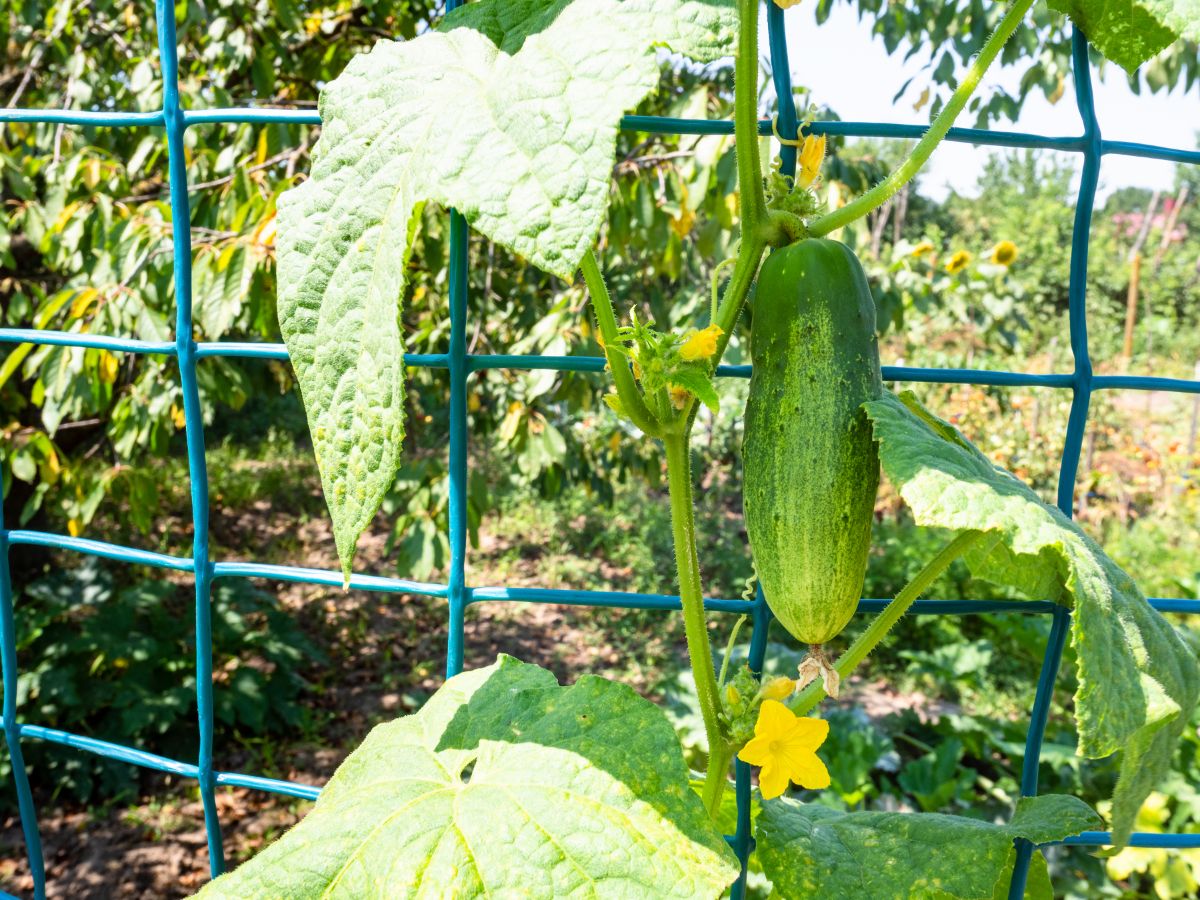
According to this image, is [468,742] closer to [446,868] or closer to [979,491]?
[446,868]

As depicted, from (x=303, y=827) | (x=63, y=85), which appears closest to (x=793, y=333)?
(x=303, y=827)

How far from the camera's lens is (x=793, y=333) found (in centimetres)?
A: 79

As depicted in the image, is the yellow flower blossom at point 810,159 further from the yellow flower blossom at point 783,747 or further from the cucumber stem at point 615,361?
the yellow flower blossom at point 783,747

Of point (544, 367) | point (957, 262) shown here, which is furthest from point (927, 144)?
point (957, 262)

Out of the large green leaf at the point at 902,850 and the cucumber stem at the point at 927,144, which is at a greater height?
the cucumber stem at the point at 927,144

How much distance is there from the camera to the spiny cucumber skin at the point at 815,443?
0.78 metres

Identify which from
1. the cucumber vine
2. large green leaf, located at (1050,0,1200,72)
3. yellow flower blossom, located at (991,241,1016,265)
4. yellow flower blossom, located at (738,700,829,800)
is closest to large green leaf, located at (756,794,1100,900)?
the cucumber vine

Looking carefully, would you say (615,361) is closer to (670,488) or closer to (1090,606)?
(670,488)

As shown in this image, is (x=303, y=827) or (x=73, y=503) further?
(x=73, y=503)

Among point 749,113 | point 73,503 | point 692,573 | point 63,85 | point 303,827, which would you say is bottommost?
point 73,503

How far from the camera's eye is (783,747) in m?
0.82

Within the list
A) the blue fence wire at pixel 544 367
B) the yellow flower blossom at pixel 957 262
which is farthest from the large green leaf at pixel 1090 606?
the yellow flower blossom at pixel 957 262

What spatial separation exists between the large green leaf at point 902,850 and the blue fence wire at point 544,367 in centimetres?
7

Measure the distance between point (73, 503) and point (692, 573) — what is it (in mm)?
2875
